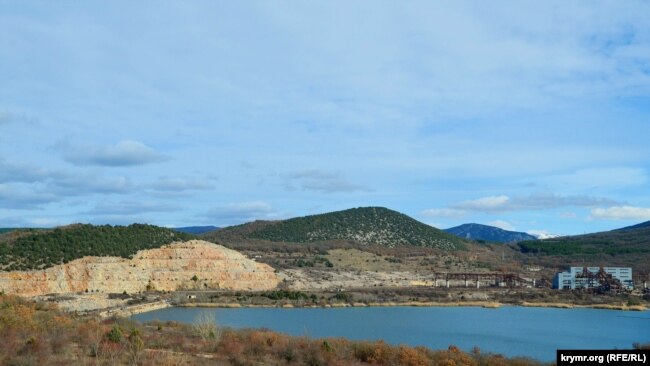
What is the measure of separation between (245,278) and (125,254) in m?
13.9

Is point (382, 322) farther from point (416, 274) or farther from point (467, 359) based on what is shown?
point (416, 274)

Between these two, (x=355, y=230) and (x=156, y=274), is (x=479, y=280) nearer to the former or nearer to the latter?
(x=355, y=230)

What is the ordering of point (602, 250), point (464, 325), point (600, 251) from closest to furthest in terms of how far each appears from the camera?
point (464, 325), point (600, 251), point (602, 250)

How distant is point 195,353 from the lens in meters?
23.9

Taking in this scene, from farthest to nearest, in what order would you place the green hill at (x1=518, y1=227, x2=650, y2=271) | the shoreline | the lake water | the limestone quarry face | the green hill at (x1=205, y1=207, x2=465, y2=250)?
the green hill at (x1=205, y1=207, x2=465, y2=250) → the green hill at (x1=518, y1=227, x2=650, y2=271) → the shoreline → the limestone quarry face → the lake water

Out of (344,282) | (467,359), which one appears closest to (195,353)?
(467,359)

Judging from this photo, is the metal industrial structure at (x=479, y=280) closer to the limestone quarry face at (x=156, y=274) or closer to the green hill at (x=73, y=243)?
the limestone quarry face at (x=156, y=274)

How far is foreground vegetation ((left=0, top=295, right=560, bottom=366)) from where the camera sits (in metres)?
21.0

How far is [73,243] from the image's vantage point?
64188mm

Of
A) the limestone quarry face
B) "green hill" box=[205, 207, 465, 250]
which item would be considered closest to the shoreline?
the limestone quarry face

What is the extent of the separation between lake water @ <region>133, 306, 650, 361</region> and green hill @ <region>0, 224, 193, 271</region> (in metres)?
12.0

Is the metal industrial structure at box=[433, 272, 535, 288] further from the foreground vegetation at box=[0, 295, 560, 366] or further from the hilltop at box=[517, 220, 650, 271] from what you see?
the foreground vegetation at box=[0, 295, 560, 366]

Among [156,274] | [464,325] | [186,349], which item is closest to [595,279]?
[464,325]

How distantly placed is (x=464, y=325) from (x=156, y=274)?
32293 millimetres
